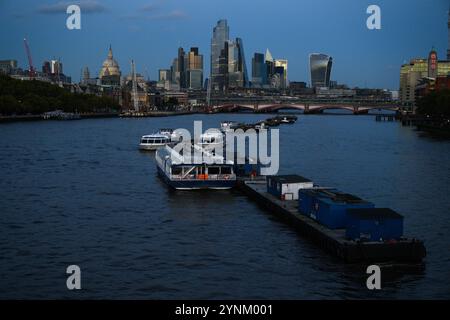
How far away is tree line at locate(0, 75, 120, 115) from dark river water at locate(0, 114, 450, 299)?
54244 mm

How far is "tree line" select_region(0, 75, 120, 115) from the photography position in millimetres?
82438

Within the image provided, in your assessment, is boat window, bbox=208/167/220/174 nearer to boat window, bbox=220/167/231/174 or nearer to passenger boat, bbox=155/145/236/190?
passenger boat, bbox=155/145/236/190

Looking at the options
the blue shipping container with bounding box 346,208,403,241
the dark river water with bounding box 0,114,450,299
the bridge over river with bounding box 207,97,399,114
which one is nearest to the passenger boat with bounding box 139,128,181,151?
the dark river water with bounding box 0,114,450,299

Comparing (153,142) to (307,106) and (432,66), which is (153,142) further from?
(432,66)

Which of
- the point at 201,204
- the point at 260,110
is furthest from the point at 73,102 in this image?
the point at 201,204

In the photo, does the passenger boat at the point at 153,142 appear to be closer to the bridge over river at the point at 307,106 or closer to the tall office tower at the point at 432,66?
the bridge over river at the point at 307,106

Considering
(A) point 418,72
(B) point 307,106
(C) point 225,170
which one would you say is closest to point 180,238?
(C) point 225,170

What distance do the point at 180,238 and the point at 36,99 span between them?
3048 inches

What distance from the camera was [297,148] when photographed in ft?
139

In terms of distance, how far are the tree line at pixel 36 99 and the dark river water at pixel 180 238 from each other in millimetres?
54244

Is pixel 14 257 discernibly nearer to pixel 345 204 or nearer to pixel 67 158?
pixel 345 204

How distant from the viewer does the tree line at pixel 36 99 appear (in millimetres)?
82438

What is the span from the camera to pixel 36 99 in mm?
89562
